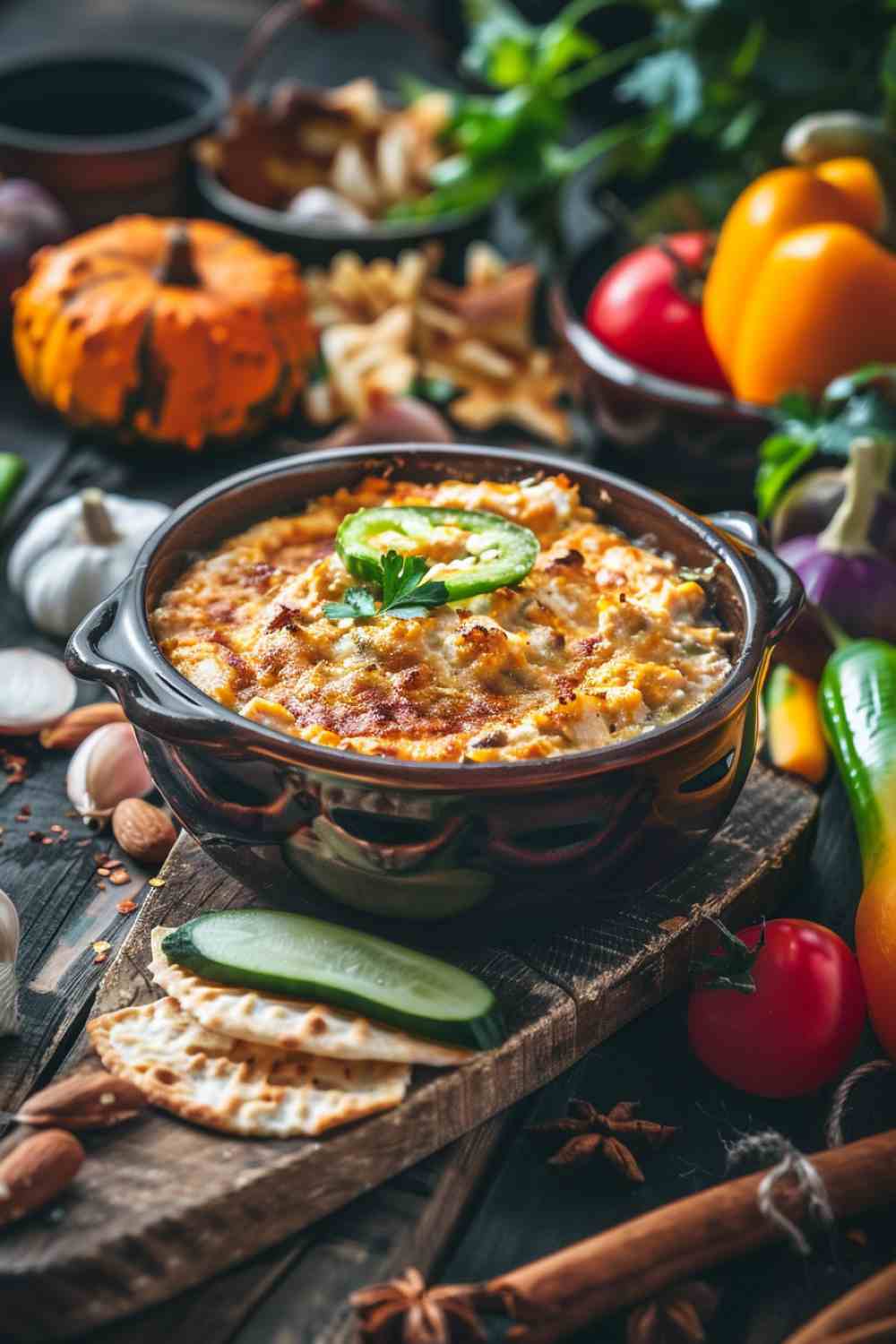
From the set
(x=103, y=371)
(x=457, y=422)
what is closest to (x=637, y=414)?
(x=457, y=422)

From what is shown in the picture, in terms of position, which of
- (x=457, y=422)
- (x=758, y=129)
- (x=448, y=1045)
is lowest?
(x=457, y=422)

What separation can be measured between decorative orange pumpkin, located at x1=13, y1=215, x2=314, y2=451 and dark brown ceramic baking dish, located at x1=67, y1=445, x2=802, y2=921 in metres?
1.64

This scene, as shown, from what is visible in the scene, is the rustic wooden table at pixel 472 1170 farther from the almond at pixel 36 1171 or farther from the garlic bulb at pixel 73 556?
the garlic bulb at pixel 73 556

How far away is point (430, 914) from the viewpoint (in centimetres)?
219

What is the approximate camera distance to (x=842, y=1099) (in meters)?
2.23

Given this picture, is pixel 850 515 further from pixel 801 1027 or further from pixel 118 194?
pixel 118 194

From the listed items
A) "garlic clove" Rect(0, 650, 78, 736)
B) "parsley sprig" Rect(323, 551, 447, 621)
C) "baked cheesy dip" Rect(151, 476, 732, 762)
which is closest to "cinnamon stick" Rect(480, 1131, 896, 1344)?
"baked cheesy dip" Rect(151, 476, 732, 762)

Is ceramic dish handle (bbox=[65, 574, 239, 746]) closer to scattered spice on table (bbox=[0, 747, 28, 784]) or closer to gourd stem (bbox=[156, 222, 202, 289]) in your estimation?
scattered spice on table (bbox=[0, 747, 28, 784])

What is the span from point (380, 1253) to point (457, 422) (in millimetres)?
2721

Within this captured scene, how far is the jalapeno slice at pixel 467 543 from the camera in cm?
240

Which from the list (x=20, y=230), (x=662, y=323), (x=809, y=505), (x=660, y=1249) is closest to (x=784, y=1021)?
(x=660, y=1249)

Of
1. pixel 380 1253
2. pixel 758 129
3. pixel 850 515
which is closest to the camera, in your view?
pixel 380 1253

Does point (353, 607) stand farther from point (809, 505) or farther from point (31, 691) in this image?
point (809, 505)

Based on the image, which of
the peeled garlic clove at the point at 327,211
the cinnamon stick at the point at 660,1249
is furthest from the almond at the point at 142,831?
the peeled garlic clove at the point at 327,211
